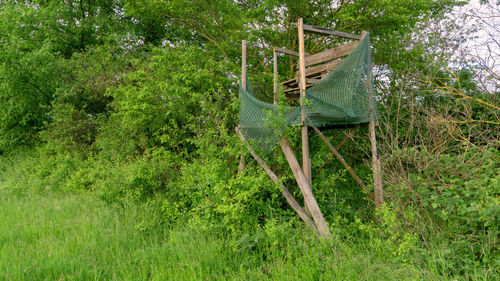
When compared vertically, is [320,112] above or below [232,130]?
above

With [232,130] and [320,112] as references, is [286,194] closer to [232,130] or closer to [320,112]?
[320,112]

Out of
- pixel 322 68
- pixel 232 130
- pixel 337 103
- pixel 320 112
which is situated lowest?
pixel 232 130

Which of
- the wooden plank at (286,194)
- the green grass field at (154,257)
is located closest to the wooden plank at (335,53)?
the wooden plank at (286,194)

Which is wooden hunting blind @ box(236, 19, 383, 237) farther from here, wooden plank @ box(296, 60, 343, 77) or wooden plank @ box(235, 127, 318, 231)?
wooden plank @ box(296, 60, 343, 77)

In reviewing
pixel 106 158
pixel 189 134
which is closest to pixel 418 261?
pixel 189 134

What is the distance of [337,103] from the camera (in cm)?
491

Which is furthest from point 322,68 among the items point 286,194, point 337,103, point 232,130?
point 286,194

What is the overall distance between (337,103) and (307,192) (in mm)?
1560

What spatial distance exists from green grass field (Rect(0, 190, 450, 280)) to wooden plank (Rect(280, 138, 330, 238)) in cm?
24

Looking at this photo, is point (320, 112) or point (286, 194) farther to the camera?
point (286, 194)

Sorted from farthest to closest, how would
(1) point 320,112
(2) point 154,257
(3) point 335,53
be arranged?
(3) point 335,53 → (1) point 320,112 → (2) point 154,257

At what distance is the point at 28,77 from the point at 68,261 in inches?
410

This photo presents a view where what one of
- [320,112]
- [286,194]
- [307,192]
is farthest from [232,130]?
[307,192]

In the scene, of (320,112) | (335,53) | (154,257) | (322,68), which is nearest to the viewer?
(154,257)
